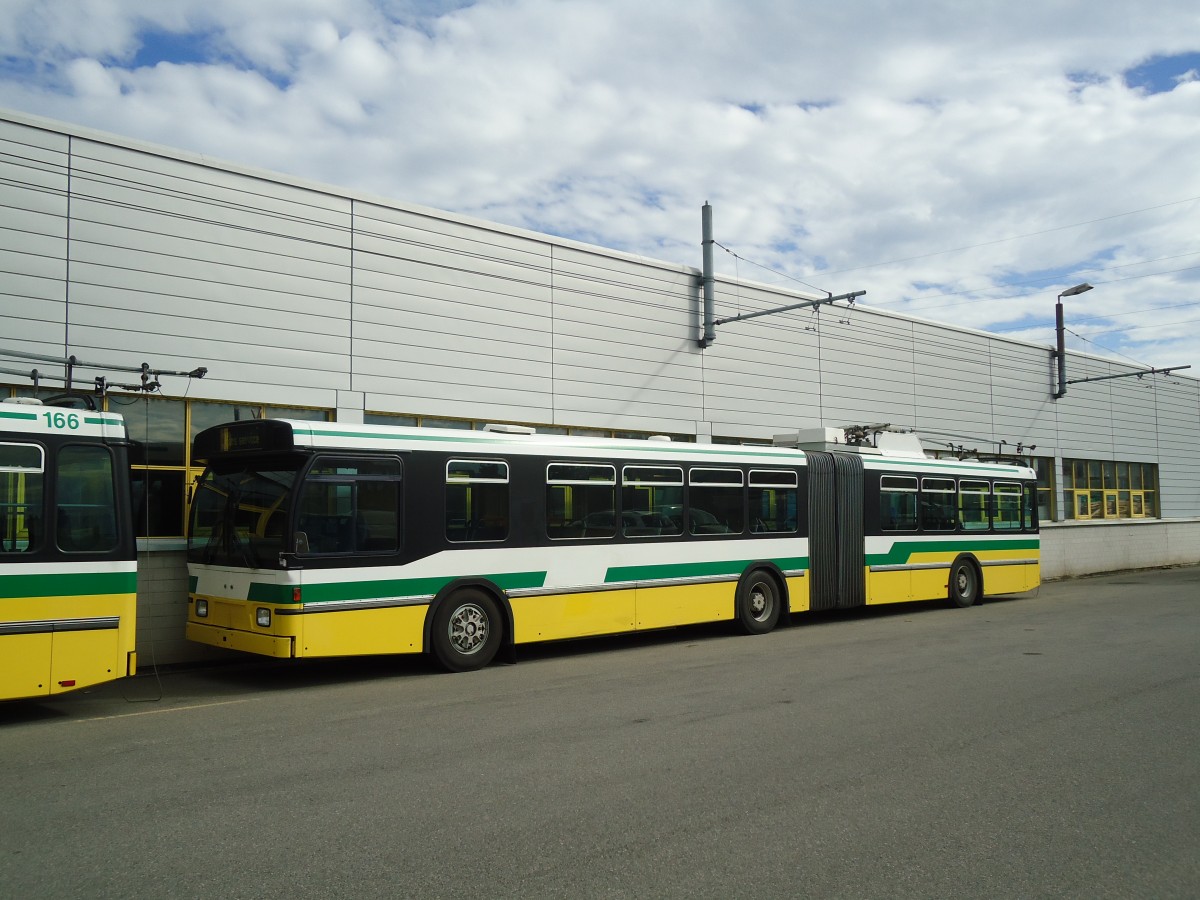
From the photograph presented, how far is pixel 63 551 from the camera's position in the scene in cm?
887

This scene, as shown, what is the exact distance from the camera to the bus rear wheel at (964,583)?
1911 cm

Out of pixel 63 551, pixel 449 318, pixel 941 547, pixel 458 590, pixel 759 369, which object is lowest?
pixel 458 590

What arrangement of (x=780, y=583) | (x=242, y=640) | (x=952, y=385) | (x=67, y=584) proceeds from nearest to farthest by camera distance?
(x=67, y=584)
(x=242, y=640)
(x=780, y=583)
(x=952, y=385)

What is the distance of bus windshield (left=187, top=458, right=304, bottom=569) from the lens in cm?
1064

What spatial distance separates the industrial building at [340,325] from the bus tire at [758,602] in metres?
4.82

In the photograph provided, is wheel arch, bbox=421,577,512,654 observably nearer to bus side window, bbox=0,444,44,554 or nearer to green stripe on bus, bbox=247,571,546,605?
green stripe on bus, bbox=247,571,546,605

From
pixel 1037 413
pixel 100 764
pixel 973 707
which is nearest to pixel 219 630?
pixel 100 764

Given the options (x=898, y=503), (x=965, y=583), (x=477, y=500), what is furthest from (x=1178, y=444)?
(x=477, y=500)

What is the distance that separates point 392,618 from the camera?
11062mm

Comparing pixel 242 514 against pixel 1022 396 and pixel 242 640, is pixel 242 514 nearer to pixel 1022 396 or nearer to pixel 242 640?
pixel 242 640

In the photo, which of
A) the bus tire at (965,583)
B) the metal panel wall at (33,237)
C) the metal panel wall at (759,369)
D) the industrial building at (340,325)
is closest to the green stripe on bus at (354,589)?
the industrial building at (340,325)

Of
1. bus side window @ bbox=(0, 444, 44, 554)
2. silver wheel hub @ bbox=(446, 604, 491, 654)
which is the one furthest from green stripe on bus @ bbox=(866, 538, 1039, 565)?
bus side window @ bbox=(0, 444, 44, 554)

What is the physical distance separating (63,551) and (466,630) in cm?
445

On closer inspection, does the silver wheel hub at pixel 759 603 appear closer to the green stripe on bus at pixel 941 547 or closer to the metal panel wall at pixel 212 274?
the green stripe on bus at pixel 941 547
